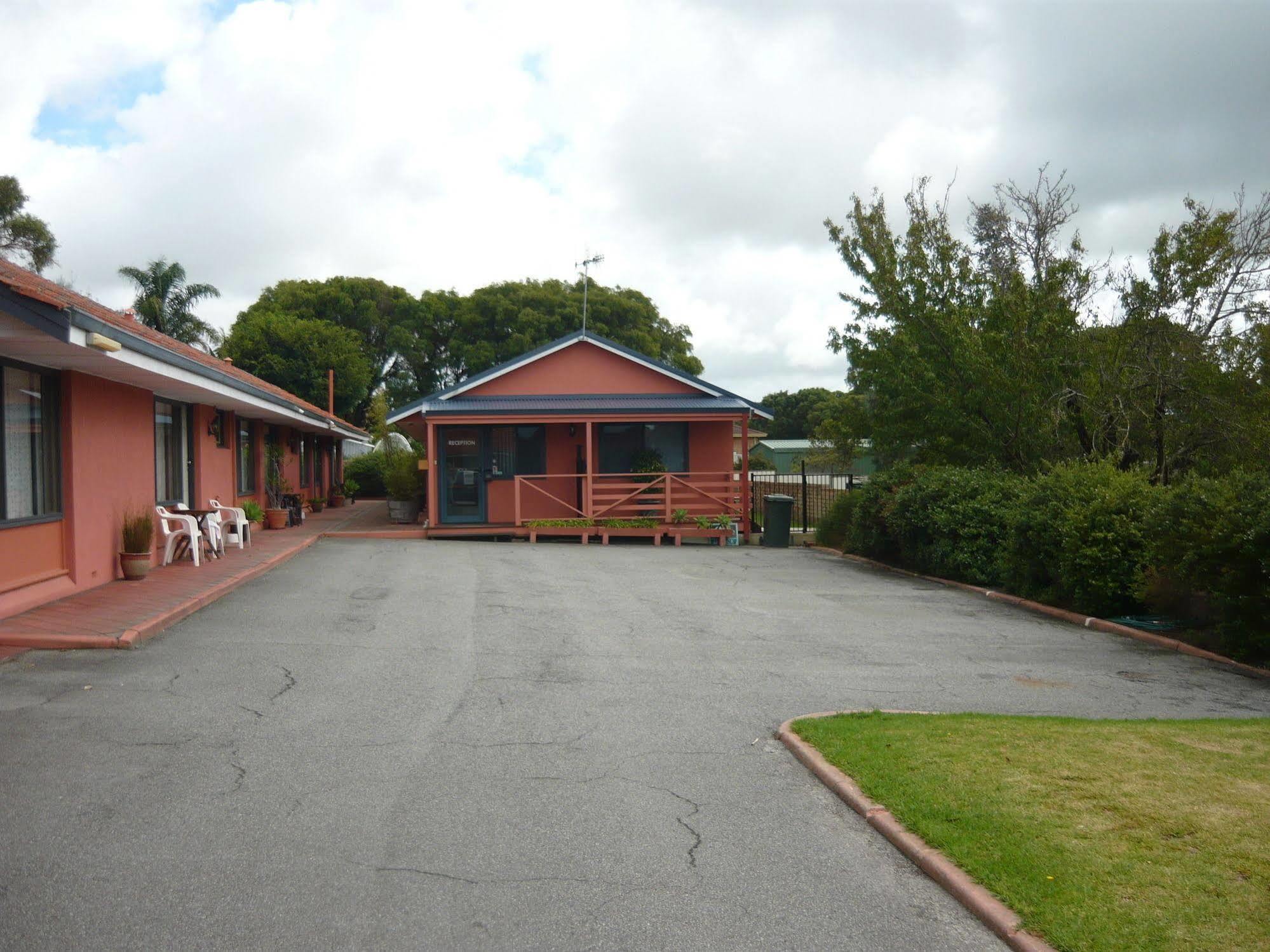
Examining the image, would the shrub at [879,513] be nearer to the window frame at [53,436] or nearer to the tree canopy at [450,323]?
the window frame at [53,436]

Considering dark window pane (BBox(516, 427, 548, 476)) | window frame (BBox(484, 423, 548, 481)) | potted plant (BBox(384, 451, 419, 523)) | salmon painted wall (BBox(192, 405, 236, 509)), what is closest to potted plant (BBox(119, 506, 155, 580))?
salmon painted wall (BBox(192, 405, 236, 509))

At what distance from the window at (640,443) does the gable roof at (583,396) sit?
31.1 inches

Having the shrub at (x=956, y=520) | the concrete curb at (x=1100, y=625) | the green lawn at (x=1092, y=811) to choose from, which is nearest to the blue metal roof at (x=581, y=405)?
the shrub at (x=956, y=520)

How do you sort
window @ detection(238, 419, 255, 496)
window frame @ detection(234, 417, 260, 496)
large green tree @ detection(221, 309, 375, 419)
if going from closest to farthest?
window frame @ detection(234, 417, 260, 496)
window @ detection(238, 419, 255, 496)
large green tree @ detection(221, 309, 375, 419)

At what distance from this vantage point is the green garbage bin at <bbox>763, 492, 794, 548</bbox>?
22.6 meters

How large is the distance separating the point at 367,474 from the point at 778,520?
23279 mm

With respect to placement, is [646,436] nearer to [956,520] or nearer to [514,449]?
[514,449]

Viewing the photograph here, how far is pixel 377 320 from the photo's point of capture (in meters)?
51.8

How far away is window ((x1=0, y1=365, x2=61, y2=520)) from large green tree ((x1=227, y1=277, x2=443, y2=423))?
1511 inches

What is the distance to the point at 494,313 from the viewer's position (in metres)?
49.8

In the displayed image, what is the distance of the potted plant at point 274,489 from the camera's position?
2211cm

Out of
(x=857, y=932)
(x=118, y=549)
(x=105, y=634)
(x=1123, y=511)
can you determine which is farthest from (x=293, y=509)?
(x=857, y=932)

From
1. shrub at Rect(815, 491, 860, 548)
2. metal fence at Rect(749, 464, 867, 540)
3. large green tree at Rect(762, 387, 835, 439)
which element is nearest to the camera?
shrub at Rect(815, 491, 860, 548)

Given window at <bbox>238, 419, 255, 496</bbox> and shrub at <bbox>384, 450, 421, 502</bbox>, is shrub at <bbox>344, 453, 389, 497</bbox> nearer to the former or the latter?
shrub at <bbox>384, 450, 421, 502</bbox>
